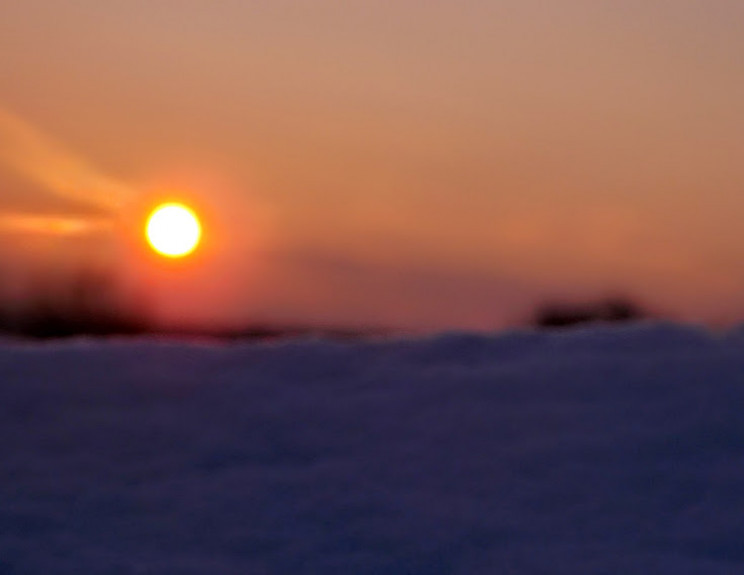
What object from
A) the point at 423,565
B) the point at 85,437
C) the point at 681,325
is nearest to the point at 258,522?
the point at 423,565

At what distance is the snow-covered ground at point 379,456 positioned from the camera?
8.32ft

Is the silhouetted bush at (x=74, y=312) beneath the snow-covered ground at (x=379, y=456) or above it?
above

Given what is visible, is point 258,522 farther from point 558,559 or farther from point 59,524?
point 558,559

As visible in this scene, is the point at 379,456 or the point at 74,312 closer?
the point at 379,456

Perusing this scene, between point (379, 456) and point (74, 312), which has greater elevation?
point (74, 312)

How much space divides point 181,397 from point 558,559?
128 centimetres

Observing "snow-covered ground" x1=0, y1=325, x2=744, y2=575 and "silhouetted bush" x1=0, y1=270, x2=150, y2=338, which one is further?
"silhouetted bush" x1=0, y1=270, x2=150, y2=338

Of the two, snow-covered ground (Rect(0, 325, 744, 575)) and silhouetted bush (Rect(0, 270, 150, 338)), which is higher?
silhouetted bush (Rect(0, 270, 150, 338))

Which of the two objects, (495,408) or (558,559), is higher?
(495,408)

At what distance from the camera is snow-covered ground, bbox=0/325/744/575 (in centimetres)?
254

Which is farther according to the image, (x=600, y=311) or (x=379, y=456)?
(x=600, y=311)

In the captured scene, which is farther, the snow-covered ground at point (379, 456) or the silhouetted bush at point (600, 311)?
the silhouetted bush at point (600, 311)

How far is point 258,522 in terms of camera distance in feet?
8.80

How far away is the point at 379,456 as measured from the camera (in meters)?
2.93
